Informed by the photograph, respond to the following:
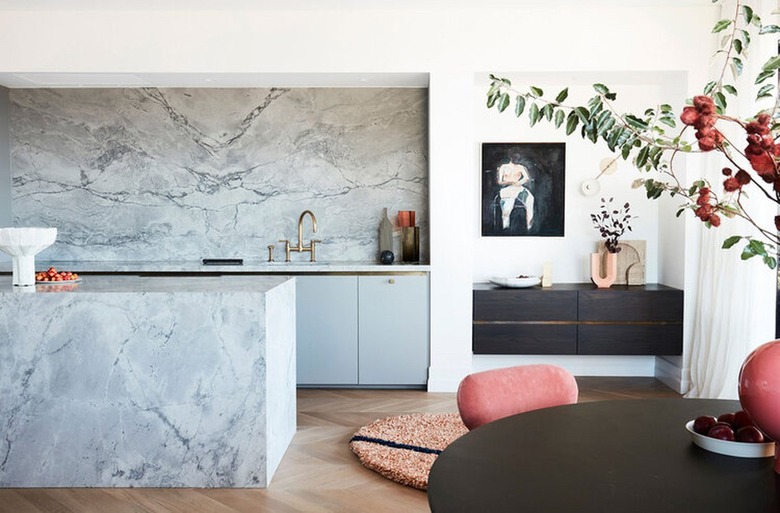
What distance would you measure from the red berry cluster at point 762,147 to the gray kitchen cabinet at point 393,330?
3.99m

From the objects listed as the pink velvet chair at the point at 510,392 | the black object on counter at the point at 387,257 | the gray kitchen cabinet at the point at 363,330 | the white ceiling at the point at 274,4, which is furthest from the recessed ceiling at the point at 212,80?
the pink velvet chair at the point at 510,392

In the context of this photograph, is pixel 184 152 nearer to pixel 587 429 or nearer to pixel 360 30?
pixel 360 30

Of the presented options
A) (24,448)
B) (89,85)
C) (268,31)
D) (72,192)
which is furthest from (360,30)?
(24,448)

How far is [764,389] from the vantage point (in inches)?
54.9

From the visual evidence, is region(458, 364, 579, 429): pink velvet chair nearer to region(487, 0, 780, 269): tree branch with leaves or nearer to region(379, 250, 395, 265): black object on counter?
region(487, 0, 780, 269): tree branch with leaves

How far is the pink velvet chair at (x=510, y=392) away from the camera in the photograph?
2068 mm

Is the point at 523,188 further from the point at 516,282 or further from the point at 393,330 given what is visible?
the point at 393,330

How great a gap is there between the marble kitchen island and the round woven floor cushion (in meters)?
0.58

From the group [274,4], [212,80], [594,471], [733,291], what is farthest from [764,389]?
[212,80]

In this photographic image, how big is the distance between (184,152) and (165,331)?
2.67m

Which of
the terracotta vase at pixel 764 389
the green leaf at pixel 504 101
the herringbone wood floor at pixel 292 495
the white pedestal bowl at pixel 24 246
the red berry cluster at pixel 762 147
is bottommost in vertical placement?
the herringbone wood floor at pixel 292 495

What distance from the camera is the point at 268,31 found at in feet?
16.7

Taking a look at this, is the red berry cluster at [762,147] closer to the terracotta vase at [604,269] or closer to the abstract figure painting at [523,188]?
the terracotta vase at [604,269]

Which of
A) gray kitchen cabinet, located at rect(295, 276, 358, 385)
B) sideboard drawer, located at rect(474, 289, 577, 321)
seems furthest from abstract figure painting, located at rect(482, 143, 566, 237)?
gray kitchen cabinet, located at rect(295, 276, 358, 385)
